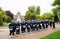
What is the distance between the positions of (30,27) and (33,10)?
80.3 m

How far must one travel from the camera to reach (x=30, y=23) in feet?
91.3

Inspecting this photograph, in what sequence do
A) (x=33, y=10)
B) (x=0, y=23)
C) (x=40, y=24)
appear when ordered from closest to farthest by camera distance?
(x=40, y=24) < (x=0, y=23) < (x=33, y=10)

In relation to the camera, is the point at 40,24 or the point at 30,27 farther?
the point at 40,24

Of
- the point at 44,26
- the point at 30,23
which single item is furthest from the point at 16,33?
the point at 44,26

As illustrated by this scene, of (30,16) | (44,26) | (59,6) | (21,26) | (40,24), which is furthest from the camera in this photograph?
(30,16)

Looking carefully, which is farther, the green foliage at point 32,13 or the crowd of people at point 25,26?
the green foliage at point 32,13

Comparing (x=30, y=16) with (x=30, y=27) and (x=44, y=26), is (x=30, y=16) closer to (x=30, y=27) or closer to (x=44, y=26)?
(x=44, y=26)

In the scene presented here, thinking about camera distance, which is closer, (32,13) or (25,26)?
(25,26)

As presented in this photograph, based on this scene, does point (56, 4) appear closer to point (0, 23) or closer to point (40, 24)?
point (0, 23)

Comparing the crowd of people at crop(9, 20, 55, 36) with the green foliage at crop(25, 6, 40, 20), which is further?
the green foliage at crop(25, 6, 40, 20)

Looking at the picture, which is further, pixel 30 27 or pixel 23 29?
pixel 30 27

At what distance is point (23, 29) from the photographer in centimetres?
2559

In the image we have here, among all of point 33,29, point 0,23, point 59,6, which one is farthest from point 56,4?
point 33,29

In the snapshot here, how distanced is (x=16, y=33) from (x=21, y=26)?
174cm
